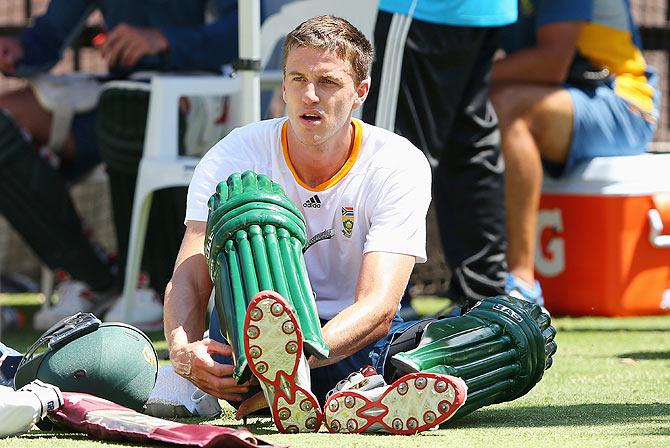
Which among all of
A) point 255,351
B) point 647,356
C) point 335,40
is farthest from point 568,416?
point 647,356

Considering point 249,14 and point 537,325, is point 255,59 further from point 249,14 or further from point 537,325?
point 537,325

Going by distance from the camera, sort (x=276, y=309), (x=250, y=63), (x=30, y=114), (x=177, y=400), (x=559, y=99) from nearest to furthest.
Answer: (x=276, y=309) < (x=177, y=400) < (x=250, y=63) < (x=559, y=99) < (x=30, y=114)

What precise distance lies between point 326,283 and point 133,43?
2238 millimetres

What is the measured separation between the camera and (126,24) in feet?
17.8

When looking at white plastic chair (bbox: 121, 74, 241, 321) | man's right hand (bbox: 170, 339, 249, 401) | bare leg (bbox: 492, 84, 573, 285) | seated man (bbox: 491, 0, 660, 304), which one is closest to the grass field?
man's right hand (bbox: 170, 339, 249, 401)

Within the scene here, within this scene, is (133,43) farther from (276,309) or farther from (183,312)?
(276,309)

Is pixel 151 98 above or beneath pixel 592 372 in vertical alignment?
above

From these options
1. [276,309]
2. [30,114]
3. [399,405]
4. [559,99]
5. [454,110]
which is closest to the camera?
[276,309]

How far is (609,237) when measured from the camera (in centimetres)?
559

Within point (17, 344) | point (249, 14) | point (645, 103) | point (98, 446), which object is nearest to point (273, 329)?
point (98, 446)

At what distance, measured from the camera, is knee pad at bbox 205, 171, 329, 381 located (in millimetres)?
2898

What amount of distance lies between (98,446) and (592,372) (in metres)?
1.74

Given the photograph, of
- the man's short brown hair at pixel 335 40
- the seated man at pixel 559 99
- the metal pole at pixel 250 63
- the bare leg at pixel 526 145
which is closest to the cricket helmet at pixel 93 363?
the man's short brown hair at pixel 335 40

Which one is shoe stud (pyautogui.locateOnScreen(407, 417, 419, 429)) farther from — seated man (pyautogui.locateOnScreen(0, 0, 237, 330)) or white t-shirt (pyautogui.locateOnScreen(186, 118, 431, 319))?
seated man (pyautogui.locateOnScreen(0, 0, 237, 330))
